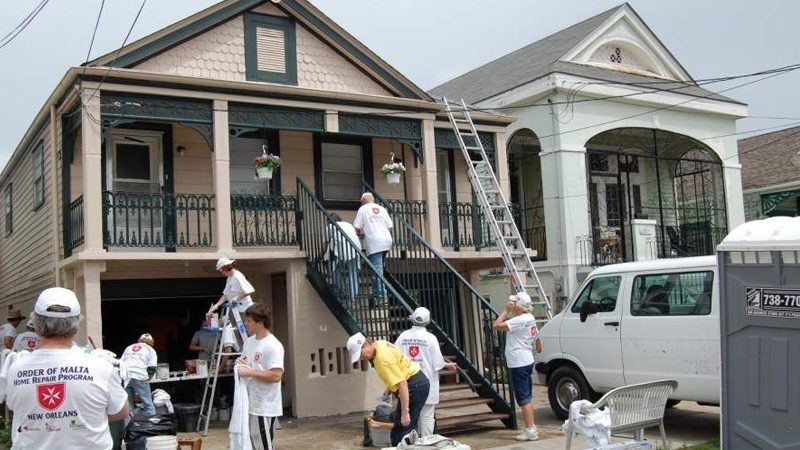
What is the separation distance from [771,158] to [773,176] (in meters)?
1.92

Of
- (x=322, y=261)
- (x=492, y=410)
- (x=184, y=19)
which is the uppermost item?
(x=184, y=19)

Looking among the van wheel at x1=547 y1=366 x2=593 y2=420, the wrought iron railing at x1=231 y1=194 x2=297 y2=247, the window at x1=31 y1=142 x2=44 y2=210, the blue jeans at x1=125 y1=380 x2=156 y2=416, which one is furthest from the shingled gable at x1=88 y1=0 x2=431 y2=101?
the van wheel at x1=547 y1=366 x2=593 y2=420

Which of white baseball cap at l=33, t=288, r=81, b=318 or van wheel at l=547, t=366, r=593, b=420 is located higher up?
white baseball cap at l=33, t=288, r=81, b=318

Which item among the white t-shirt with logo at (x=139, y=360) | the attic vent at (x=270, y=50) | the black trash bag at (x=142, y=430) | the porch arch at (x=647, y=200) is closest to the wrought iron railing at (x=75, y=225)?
the white t-shirt with logo at (x=139, y=360)

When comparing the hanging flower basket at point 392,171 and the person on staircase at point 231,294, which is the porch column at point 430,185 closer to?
the hanging flower basket at point 392,171

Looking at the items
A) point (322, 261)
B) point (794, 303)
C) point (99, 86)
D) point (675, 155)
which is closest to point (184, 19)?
point (99, 86)

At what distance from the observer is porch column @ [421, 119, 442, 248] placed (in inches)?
560

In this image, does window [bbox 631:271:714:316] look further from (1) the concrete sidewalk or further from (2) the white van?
(1) the concrete sidewalk

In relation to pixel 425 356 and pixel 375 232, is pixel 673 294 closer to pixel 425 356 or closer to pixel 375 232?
pixel 425 356

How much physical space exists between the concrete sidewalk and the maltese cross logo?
244 inches

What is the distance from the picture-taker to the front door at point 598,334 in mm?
10125

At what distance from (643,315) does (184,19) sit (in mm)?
8434

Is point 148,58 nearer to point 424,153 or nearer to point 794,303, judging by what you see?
point 424,153

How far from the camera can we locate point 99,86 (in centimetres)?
1137
